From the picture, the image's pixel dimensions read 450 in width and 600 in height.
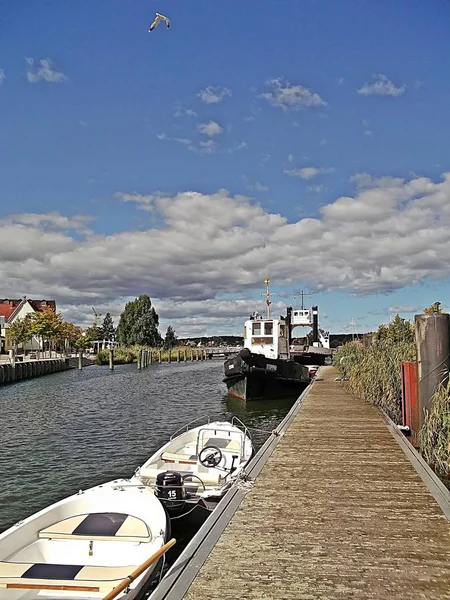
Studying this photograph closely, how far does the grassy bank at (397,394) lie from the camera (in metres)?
8.13

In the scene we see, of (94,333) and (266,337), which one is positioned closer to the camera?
(266,337)

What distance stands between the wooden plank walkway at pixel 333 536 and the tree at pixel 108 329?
118 meters

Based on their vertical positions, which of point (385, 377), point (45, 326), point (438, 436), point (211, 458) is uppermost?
point (45, 326)

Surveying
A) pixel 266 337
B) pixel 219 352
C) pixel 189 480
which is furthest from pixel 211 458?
pixel 219 352

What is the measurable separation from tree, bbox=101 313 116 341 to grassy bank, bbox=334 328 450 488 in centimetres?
10412

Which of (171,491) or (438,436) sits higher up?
(438,436)

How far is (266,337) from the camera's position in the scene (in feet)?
98.1

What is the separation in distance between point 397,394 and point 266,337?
16940mm

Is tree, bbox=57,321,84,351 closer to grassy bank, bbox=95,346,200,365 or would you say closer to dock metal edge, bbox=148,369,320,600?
grassy bank, bbox=95,346,200,365

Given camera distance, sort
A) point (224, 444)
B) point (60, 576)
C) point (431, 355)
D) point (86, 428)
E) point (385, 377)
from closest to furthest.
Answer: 1. point (60, 576)
2. point (431, 355)
3. point (224, 444)
4. point (385, 377)
5. point (86, 428)

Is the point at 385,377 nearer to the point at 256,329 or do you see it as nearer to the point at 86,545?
the point at 86,545

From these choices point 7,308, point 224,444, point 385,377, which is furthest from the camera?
point 7,308

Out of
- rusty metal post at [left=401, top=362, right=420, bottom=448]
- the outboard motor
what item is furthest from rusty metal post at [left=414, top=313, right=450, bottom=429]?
the outboard motor

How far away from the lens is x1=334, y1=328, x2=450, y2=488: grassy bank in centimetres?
813
